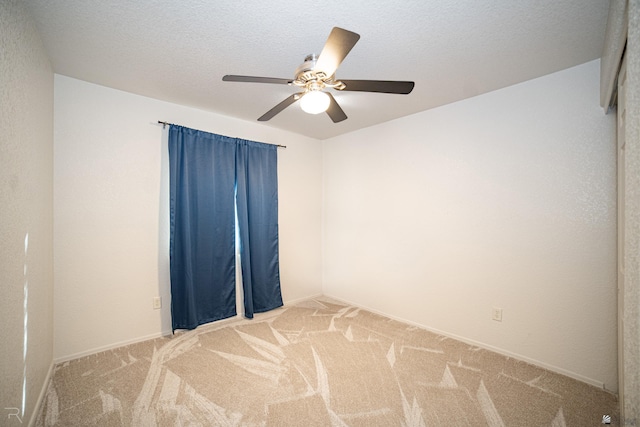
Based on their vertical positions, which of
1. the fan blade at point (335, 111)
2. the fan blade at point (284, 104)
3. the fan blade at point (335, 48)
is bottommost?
the fan blade at point (335, 111)

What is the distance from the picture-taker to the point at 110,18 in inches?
65.4

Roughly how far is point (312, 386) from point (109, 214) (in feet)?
7.64

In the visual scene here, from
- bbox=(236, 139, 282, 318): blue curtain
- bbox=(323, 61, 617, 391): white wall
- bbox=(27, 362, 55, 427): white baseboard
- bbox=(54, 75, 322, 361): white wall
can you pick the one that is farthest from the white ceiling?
bbox=(27, 362, 55, 427): white baseboard

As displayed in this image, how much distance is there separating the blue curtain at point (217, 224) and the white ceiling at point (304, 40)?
731 mm

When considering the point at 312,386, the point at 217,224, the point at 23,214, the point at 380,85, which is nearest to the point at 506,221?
the point at 380,85

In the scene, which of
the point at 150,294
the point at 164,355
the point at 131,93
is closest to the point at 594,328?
the point at 164,355

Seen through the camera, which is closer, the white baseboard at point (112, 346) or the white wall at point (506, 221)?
the white wall at point (506, 221)

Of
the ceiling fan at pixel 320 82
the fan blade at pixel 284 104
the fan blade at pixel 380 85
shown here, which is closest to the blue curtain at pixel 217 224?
Answer: the fan blade at pixel 284 104

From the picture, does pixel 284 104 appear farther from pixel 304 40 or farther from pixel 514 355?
pixel 514 355

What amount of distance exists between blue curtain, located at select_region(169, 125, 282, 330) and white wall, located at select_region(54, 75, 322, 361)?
0.14 meters

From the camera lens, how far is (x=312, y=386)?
6.74ft

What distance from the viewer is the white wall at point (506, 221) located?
6.89 feet

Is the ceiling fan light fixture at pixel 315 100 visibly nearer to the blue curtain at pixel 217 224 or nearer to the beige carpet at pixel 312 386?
the blue curtain at pixel 217 224

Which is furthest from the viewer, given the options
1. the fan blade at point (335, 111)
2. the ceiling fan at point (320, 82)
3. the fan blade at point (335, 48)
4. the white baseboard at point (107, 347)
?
the white baseboard at point (107, 347)
